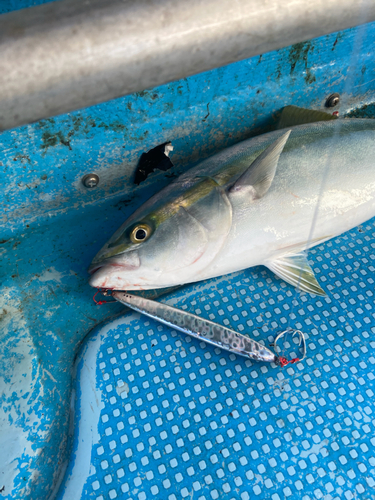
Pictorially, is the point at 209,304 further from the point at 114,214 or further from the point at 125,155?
the point at 125,155

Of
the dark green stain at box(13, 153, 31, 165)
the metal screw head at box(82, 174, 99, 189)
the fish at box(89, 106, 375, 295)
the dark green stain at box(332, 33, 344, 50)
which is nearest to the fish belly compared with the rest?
the fish at box(89, 106, 375, 295)

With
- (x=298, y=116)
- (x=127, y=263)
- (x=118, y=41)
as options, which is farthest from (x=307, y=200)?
(x=118, y=41)

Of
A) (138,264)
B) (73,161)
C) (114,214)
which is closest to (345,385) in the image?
(138,264)

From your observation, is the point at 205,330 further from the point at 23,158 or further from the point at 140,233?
the point at 23,158

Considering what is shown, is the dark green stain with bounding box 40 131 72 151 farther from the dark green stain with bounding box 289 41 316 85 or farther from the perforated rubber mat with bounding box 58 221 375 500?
the dark green stain with bounding box 289 41 316 85

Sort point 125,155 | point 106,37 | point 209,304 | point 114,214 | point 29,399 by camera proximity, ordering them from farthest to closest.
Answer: point 114,214, point 125,155, point 209,304, point 29,399, point 106,37

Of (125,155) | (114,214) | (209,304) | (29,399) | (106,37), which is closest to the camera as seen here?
(106,37)
